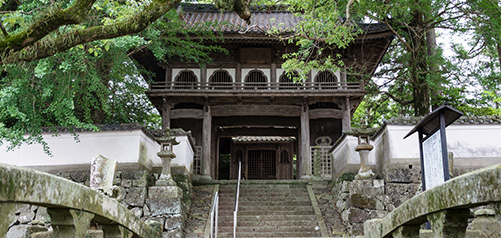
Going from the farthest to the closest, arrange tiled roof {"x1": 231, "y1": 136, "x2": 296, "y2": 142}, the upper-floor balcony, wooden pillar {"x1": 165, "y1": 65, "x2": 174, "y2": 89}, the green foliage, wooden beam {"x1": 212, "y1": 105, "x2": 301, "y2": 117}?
1. tiled roof {"x1": 231, "y1": 136, "x2": 296, "y2": 142}
2. wooden beam {"x1": 212, "y1": 105, "x2": 301, "y2": 117}
3. wooden pillar {"x1": 165, "y1": 65, "x2": 174, "y2": 89}
4. the upper-floor balcony
5. the green foliage

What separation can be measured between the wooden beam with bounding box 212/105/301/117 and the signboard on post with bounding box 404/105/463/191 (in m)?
10.2

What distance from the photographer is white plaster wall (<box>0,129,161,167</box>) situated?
36.1ft

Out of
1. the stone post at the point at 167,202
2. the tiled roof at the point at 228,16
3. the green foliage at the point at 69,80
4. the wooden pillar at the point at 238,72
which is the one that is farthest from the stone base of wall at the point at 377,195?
the tiled roof at the point at 228,16

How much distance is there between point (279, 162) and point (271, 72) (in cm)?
592

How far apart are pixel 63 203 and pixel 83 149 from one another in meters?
8.56

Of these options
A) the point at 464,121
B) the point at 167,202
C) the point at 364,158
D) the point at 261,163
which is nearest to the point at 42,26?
the point at 167,202

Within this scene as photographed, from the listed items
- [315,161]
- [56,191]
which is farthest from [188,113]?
[56,191]

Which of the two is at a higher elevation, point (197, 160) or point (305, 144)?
point (305, 144)

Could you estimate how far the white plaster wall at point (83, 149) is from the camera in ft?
36.1

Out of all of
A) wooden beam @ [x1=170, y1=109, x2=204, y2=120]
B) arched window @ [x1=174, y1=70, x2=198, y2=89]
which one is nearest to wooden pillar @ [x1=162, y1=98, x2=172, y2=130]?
arched window @ [x1=174, y1=70, x2=198, y2=89]

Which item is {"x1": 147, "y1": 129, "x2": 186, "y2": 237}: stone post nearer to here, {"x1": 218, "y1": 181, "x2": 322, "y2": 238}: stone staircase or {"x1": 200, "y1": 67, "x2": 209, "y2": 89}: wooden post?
{"x1": 218, "y1": 181, "x2": 322, "y2": 238}: stone staircase

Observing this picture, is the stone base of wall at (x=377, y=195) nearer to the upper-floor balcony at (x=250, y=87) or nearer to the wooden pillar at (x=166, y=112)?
the upper-floor balcony at (x=250, y=87)

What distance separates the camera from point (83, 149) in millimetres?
11273

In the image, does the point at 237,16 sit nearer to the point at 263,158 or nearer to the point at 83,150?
the point at 263,158
